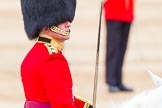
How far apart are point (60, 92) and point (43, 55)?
228 millimetres

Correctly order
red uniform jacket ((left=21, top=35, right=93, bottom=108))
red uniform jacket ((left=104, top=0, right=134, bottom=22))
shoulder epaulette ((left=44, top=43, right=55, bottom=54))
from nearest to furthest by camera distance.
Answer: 1. red uniform jacket ((left=21, top=35, right=93, bottom=108))
2. shoulder epaulette ((left=44, top=43, right=55, bottom=54))
3. red uniform jacket ((left=104, top=0, right=134, bottom=22))

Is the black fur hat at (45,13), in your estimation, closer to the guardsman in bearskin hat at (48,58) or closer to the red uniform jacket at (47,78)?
the guardsman in bearskin hat at (48,58)

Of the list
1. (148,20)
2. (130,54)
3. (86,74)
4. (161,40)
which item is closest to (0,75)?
(86,74)

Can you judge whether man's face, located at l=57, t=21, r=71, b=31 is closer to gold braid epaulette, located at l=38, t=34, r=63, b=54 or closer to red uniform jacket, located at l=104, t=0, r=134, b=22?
gold braid epaulette, located at l=38, t=34, r=63, b=54

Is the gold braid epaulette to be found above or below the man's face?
→ below

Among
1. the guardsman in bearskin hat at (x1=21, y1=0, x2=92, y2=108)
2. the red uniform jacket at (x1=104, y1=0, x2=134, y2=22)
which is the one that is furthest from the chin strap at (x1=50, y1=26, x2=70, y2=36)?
the red uniform jacket at (x1=104, y1=0, x2=134, y2=22)

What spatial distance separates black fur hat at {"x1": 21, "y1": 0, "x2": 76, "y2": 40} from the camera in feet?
12.6

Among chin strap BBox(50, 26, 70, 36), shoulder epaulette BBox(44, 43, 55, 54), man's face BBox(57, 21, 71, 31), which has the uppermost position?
man's face BBox(57, 21, 71, 31)

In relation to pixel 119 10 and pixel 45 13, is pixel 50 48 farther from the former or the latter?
pixel 119 10

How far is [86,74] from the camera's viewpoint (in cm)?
998

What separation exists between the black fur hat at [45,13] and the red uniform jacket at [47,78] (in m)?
0.11

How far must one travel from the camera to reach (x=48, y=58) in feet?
12.2

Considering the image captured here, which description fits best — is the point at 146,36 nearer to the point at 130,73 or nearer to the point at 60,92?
the point at 130,73

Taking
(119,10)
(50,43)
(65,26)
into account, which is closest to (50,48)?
(50,43)
